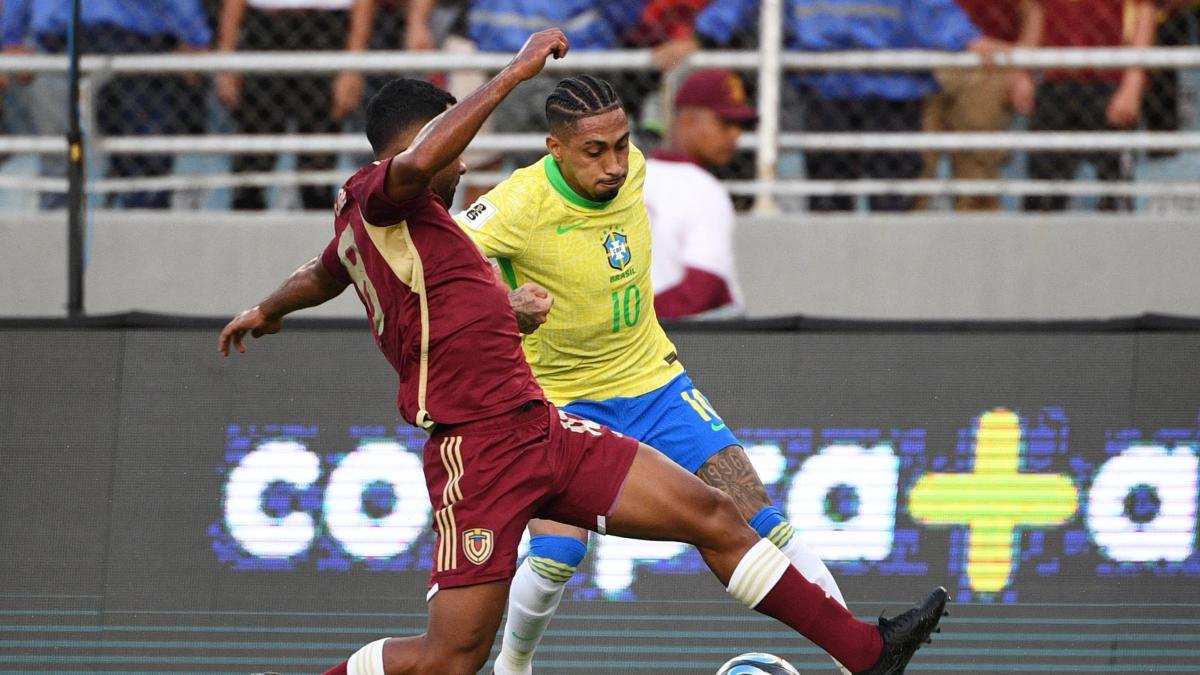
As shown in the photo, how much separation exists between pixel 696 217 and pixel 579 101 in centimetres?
166

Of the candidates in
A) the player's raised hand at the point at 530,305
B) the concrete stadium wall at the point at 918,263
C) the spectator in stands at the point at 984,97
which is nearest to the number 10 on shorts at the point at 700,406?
the player's raised hand at the point at 530,305

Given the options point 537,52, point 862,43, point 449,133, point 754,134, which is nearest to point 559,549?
point 449,133

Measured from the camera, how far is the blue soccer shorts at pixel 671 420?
19.4 feet

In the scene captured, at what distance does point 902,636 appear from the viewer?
5.18 metres

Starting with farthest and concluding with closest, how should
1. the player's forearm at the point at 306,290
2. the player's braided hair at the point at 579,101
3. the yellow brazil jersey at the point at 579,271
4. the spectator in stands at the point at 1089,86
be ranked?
the spectator in stands at the point at 1089,86
the yellow brazil jersey at the point at 579,271
the player's braided hair at the point at 579,101
the player's forearm at the point at 306,290

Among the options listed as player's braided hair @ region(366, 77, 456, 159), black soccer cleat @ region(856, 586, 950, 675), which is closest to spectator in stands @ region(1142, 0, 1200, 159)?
black soccer cleat @ region(856, 586, 950, 675)

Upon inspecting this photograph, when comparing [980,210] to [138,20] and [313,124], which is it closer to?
[313,124]

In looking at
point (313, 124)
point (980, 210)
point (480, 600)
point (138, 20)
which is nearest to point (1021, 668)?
point (480, 600)

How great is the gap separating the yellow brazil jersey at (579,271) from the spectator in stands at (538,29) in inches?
119

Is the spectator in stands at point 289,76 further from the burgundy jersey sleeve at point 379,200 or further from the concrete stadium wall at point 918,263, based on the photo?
the burgundy jersey sleeve at point 379,200

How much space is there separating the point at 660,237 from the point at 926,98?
236cm

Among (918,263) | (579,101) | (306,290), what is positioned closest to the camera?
(306,290)

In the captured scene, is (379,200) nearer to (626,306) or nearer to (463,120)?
(463,120)

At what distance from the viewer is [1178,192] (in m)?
8.68
